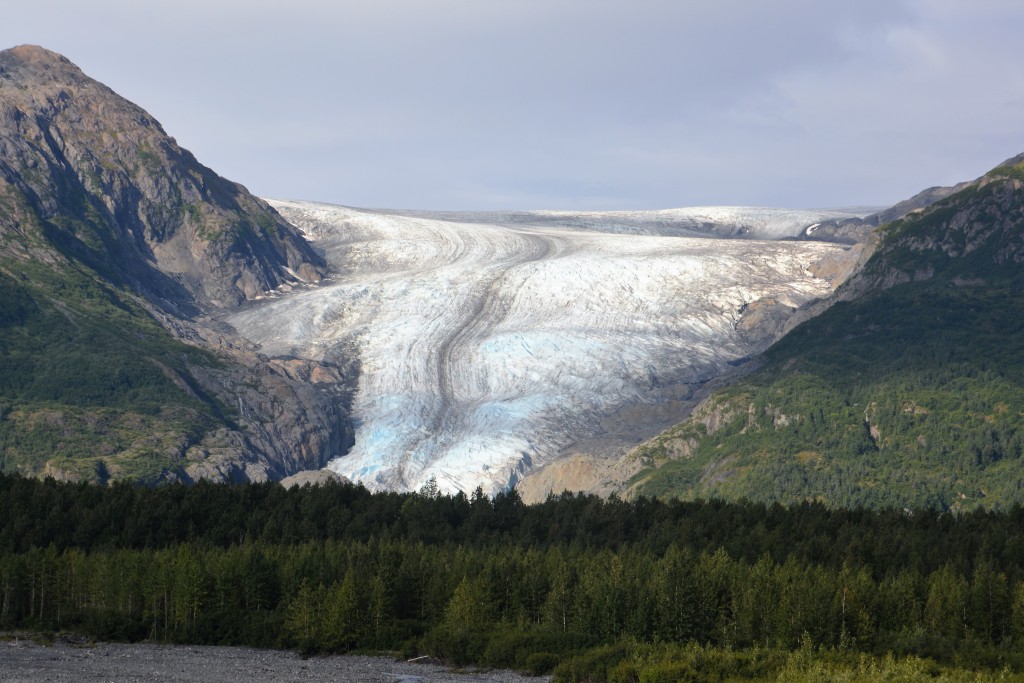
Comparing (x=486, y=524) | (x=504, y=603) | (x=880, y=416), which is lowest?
(x=504, y=603)

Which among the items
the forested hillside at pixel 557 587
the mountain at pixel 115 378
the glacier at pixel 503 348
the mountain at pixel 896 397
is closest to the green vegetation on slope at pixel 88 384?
the mountain at pixel 115 378

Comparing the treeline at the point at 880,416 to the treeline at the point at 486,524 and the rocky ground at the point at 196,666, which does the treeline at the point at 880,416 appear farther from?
the rocky ground at the point at 196,666

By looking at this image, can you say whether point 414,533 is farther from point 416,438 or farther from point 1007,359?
point 1007,359

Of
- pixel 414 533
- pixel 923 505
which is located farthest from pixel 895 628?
pixel 923 505

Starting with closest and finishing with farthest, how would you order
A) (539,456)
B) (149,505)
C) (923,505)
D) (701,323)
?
(149,505), (923,505), (539,456), (701,323)

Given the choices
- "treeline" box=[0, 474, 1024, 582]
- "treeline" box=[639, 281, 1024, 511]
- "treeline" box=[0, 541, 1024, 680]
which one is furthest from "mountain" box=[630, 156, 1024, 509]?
"treeline" box=[0, 541, 1024, 680]

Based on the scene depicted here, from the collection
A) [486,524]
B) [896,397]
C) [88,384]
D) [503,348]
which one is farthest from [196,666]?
[503,348]

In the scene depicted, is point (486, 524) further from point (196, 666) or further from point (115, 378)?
point (115, 378)
